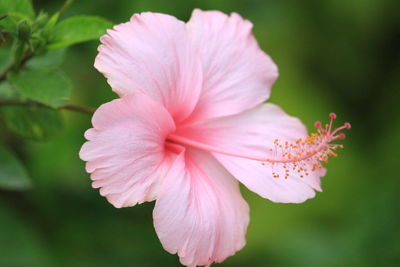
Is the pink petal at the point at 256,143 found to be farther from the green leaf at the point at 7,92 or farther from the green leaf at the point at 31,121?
the green leaf at the point at 7,92

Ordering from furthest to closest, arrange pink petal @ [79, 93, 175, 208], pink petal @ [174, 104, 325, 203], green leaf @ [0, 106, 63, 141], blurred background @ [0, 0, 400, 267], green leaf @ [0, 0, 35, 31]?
blurred background @ [0, 0, 400, 267]
green leaf @ [0, 106, 63, 141]
pink petal @ [174, 104, 325, 203]
green leaf @ [0, 0, 35, 31]
pink petal @ [79, 93, 175, 208]

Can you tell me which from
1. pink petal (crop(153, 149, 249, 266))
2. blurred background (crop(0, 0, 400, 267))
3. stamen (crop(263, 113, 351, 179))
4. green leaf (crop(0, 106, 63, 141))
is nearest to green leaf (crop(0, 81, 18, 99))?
green leaf (crop(0, 106, 63, 141))

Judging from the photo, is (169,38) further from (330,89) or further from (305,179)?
(330,89)

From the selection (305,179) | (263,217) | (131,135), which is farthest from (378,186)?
(131,135)

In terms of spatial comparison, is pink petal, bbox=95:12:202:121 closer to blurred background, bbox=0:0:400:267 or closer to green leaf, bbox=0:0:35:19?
green leaf, bbox=0:0:35:19

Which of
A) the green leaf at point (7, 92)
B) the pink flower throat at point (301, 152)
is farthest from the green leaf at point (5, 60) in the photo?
the pink flower throat at point (301, 152)

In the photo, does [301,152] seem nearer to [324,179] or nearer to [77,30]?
[77,30]

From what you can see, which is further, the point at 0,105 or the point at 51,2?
the point at 51,2
